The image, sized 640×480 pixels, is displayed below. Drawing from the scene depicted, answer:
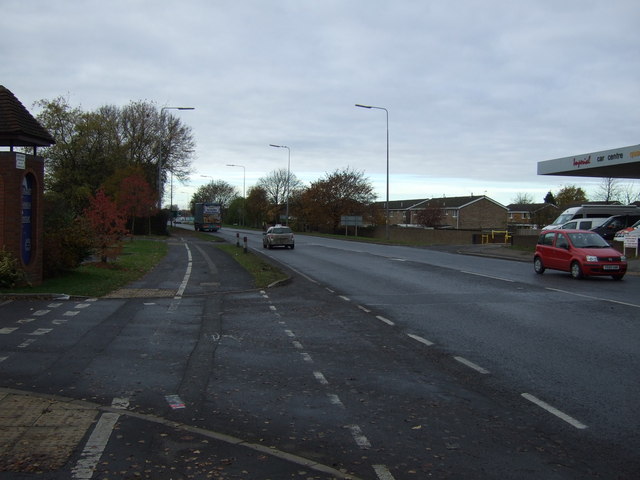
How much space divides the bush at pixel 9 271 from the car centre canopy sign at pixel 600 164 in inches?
1125

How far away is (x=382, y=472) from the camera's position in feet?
13.0

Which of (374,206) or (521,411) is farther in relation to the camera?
(374,206)

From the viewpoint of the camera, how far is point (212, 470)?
3.97 meters

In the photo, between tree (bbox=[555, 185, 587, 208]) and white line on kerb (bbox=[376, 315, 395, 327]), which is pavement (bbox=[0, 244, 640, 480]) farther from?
tree (bbox=[555, 185, 587, 208])

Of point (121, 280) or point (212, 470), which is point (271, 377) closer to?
point (212, 470)

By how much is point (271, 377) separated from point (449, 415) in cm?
215

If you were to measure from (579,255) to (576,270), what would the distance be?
1.60 ft

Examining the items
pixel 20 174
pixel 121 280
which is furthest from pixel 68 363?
pixel 121 280

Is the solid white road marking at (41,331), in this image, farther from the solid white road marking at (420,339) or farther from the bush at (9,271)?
the solid white road marking at (420,339)

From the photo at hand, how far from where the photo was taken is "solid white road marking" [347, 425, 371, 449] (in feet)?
14.6

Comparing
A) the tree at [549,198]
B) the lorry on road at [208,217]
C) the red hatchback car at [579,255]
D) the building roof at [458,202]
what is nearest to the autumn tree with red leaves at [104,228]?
the red hatchback car at [579,255]

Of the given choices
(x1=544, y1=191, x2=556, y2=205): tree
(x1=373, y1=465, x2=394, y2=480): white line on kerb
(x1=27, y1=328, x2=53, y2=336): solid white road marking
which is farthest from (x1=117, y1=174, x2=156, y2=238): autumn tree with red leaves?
(x1=544, y1=191, x2=556, y2=205): tree

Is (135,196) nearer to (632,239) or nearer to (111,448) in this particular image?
(632,239)

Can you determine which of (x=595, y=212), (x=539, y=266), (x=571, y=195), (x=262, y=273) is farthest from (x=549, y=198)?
(x=262, y=273)
